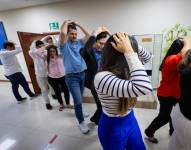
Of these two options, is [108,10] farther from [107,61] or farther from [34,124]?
[107,61]

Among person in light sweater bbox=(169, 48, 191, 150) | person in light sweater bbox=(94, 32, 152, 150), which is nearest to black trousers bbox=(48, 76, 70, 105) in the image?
person in light sweater bbox=(94, 32, 152, 150)

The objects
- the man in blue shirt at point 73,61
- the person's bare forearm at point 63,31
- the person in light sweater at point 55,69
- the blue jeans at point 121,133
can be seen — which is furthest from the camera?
the person in light sweater at point 55,69

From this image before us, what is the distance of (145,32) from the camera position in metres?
3.87

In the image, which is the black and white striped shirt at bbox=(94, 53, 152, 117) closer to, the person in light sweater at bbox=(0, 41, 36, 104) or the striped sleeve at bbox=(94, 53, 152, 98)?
the striped sleeve at bbox=(94, 53, 152, 98)

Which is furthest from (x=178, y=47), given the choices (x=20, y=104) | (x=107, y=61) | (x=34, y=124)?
(x=20, y=104)

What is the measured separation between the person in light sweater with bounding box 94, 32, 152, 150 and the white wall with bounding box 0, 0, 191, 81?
10.7 ft

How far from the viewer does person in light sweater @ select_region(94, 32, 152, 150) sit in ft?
2.54

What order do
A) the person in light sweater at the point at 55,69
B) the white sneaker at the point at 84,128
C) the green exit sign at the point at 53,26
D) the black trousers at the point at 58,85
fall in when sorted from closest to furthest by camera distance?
the white sneaker at the point at 84,128
the person in light sweater at the point at 55,69
the black trousers at the point at 58,85
the green exit sign at the point at 53,26

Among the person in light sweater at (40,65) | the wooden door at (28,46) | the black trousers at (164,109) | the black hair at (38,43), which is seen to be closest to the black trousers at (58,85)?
the person in light sweater at (40,65)

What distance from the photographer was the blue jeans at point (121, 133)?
3.09ft

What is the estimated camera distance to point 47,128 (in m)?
2.51

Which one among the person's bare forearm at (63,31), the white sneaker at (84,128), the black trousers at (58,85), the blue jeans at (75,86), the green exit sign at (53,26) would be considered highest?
the green exit sign at (53,26)

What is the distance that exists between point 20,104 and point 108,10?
10.7ft

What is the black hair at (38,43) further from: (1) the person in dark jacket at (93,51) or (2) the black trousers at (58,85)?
(1) the person in dark jacket at (93,51)
